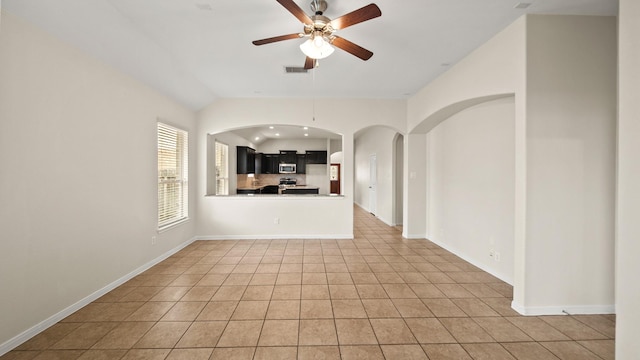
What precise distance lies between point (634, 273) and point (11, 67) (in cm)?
431

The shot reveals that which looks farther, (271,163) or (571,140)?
(271,163)

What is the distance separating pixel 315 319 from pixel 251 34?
3.04m

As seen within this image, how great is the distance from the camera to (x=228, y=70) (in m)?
3.70

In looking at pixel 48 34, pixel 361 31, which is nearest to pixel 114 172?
pixel 48 34

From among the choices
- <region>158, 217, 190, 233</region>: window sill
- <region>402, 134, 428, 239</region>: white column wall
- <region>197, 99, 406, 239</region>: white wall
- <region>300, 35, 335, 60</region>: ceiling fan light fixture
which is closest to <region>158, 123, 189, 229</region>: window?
<region>158, 217, 190, 233</region>: window sill

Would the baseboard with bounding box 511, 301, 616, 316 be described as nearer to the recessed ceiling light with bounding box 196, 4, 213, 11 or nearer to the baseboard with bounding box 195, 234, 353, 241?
the baseboard with bounding box 195, 234, 353, 241

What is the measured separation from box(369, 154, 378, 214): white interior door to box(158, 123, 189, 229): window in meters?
5.33

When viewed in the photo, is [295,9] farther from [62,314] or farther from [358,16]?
[62,314]

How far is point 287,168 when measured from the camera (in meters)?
9.29

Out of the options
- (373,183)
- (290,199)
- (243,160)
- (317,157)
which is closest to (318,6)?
(290,199)

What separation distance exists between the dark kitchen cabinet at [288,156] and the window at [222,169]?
2727 mm

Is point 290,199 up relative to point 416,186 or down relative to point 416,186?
down

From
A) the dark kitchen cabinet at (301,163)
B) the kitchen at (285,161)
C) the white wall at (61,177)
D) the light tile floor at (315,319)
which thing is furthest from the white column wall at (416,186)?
the dark kitchen cabinet at (301,163)

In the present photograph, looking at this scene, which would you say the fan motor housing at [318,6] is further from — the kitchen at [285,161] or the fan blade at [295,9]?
the kitchen at [285,161]
